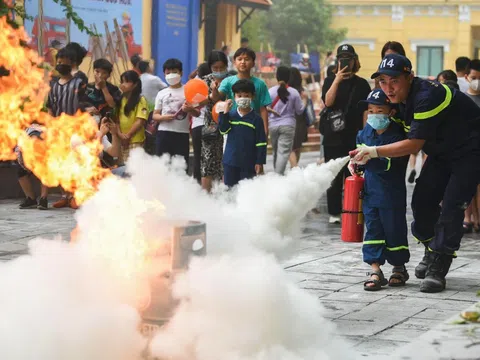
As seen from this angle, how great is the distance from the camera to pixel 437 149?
7.45 metres

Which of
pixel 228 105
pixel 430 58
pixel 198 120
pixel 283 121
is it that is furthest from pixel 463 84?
pixel 430 58

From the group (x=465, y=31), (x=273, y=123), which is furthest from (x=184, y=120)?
(x=465, y=31)

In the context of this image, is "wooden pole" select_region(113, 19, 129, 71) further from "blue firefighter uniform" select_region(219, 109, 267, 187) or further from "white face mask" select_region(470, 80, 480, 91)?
"blue firefighter uniform" select_region(219, 109, 267, 187)

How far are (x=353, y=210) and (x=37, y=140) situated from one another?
2.59 m

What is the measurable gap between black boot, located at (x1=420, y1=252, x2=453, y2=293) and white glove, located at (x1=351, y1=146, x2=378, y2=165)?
Answer: 91 cm

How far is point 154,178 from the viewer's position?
568cm

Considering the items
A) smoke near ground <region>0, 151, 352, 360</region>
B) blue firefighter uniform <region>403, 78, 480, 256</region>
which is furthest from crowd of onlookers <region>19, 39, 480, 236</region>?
smoke near ground <region>0, 151, 352, 360</region>

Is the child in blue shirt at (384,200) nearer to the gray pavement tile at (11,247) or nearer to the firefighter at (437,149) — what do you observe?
the firefighter at (437,149)

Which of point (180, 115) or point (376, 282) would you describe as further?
point (180, 115)

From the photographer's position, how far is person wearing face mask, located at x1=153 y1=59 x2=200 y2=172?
12.2 metres

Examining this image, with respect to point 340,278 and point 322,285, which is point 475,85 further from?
point 322,285

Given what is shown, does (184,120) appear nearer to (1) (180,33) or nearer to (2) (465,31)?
(1) (180,33)

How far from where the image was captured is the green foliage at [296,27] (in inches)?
1535

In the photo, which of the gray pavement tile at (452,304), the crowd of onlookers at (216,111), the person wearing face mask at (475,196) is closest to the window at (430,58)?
the crowd of onlookers at (216,111)
